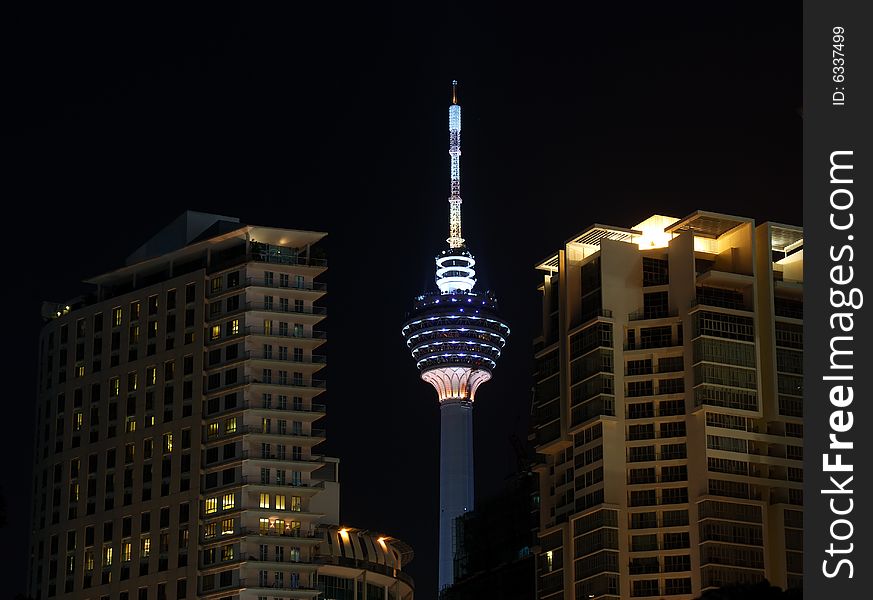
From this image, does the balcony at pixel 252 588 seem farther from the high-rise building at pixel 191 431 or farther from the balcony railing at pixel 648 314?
the balcony railing at pixel 648 314

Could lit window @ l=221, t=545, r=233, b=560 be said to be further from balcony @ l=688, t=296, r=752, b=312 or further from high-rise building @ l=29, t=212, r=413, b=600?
balcony @ l=688, t=296, r=752, b=312

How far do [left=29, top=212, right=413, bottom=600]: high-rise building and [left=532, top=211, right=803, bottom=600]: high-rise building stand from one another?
26281mm

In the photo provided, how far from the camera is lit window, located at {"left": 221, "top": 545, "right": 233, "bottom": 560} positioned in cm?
16662

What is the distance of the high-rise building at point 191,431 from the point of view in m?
169

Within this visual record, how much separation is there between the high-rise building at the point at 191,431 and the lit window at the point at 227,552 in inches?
5.6

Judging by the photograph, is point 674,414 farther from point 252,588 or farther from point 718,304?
point 252,588

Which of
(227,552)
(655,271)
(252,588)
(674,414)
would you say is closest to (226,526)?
(227,552)

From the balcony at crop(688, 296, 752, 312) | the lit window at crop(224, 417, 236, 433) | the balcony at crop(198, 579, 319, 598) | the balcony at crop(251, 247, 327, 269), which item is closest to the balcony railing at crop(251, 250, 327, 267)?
the balcony at crop(251, 247, 327, 269)

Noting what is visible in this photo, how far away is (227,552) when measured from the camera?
167 metres

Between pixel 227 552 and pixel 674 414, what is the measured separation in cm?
4641

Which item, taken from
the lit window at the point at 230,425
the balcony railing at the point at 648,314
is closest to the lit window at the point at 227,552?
the lit window at the point at 230,425
